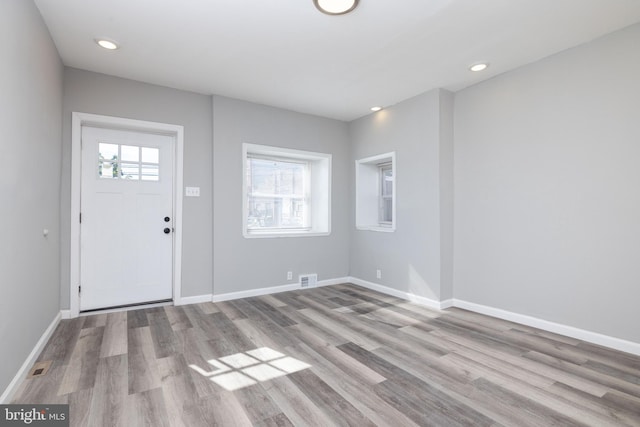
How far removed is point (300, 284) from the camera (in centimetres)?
453

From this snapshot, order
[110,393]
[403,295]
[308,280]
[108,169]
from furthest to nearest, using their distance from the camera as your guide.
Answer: [308,280] < [403,295] < [108,169] < [110,393]

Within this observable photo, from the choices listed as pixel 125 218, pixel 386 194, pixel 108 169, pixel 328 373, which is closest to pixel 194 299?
pixel 125 218

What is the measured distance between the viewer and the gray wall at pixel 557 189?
2.47 metres

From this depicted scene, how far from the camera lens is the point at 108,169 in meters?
3.48

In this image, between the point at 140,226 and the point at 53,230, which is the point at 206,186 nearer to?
Result: the point at 140,226

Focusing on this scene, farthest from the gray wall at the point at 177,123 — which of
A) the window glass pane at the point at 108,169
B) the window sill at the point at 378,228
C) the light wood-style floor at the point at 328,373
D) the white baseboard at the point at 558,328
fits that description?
the white baseboard at the point at 558,328

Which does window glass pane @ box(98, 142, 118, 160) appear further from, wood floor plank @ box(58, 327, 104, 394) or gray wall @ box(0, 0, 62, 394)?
wood floor plank @ box(58, 327, 104, 394)

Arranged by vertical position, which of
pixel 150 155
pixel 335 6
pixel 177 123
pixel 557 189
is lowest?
pixel 557 189

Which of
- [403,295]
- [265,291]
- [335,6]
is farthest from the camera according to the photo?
[265,291]

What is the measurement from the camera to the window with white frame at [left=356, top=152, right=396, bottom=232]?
189 inches

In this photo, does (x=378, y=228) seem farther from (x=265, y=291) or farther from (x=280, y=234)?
(x=265, y=291)

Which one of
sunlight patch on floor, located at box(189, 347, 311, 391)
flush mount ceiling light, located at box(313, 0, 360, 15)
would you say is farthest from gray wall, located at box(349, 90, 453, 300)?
sunlight patch on floor, located at box(189, 347, 311, 391)

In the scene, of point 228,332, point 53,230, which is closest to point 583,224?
point 228,332

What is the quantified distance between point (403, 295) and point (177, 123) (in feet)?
11.6
